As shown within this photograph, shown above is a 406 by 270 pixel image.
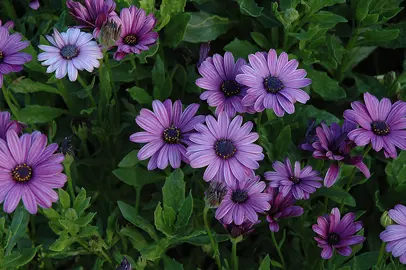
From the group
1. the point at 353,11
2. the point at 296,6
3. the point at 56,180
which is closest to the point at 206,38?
the point at 296,6

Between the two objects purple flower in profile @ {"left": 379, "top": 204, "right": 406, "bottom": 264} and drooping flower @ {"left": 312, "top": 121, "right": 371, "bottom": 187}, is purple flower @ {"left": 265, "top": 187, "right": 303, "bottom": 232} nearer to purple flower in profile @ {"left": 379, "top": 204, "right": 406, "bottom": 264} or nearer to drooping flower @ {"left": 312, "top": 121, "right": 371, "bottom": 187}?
drooping flower @ {"left": 312, "top": 121, "right": 371, "bottom": 187}

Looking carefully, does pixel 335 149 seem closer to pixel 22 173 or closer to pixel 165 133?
pixel 165 133

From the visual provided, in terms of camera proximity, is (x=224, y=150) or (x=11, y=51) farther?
(x=11, y=51)

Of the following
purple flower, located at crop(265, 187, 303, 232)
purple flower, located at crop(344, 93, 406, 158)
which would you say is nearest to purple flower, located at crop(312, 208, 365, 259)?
purple flower, located at crop(265, 187, 303, 232)

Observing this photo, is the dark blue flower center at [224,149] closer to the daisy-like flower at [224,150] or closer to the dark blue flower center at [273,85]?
the daisy-like flower at [224,150]

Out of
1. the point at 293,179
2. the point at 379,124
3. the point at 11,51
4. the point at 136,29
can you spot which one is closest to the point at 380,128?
the point at 379,124

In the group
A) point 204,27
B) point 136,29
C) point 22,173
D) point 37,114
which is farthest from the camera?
point 204,27
